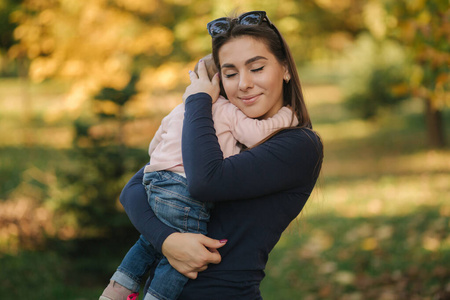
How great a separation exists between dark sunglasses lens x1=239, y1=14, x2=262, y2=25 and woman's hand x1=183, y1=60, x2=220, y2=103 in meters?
0.22

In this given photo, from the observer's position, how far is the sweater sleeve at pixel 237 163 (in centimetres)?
166

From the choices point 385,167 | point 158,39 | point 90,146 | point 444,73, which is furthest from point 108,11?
point 385,167

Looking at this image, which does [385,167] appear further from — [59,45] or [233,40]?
[233,40]

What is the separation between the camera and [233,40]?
1853 mm

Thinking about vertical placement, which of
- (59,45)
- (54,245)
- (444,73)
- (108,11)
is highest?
(108,11)

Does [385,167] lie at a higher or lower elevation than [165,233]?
higher

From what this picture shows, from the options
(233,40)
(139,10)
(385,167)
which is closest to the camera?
(233,40)

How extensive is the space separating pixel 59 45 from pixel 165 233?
16.5ft

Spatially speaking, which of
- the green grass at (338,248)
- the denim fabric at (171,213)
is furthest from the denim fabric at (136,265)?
the green grass at (338,248)

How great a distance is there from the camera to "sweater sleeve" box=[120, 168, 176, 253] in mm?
1749

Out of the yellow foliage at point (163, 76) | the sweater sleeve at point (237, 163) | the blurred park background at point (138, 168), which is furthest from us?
the yellow foliage at point (163, 76)

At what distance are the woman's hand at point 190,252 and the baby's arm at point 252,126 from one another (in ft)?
1.20

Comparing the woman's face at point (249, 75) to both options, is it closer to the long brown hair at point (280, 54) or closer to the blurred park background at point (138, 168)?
the long brown hair at point (280, 54)

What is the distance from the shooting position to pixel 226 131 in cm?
182
